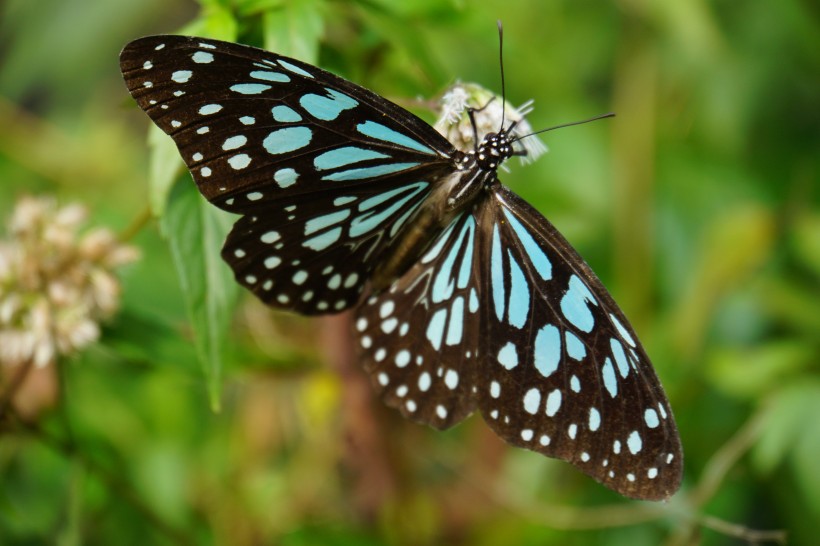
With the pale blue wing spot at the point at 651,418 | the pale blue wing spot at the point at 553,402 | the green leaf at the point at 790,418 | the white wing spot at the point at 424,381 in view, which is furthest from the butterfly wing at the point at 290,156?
the green leaf at the point at 790,418

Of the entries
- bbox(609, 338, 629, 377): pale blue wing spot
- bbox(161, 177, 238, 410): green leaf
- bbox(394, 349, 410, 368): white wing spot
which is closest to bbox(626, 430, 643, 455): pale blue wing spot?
bbox(609, 338, 629, 377): pale blue wing spot

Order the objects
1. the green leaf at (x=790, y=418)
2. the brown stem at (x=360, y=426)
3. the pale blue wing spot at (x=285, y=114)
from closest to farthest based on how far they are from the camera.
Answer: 1. the pale blue wing spot at (x=285, y=114)
2. the green leaf at (x=790, y=418)
3. the brown stem at (x=360, y=426)

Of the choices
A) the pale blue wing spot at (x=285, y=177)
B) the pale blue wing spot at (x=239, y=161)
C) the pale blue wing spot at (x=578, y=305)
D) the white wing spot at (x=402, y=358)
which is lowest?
the white wing spot at (x=402, y=358)

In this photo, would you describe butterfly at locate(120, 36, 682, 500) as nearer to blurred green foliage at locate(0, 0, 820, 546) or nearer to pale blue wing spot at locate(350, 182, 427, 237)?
pale blue wing spot at locate(350, 182, 427, 237)

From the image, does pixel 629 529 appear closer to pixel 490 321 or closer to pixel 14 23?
pixel 490 321

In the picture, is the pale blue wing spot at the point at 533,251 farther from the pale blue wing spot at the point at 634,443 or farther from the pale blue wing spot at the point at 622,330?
the pale blue wing spot at the point at 634,443

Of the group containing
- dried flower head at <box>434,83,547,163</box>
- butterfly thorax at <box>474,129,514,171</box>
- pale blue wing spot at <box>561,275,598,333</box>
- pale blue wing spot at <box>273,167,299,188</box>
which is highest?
dried flower head at <box>434,83,547,163</box>
